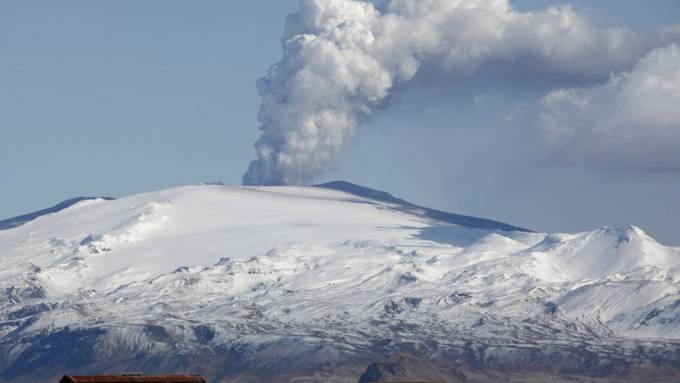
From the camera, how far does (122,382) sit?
505ft

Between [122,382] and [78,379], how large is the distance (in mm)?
3719

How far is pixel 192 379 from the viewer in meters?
158

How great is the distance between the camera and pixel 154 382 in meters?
152

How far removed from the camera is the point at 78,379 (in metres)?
153

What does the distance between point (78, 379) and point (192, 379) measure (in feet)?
34.4

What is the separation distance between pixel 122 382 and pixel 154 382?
3.32 meters

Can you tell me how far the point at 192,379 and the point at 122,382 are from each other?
704 centimetres

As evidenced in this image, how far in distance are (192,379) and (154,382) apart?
21.3 ft
